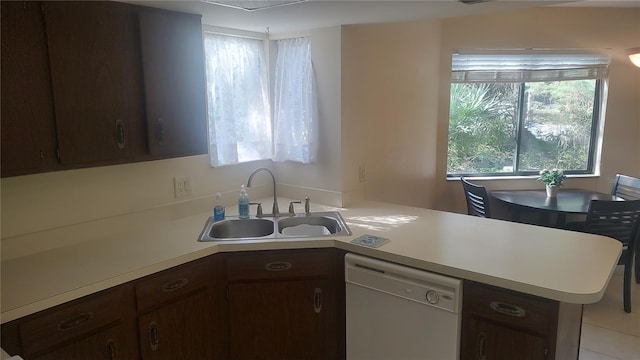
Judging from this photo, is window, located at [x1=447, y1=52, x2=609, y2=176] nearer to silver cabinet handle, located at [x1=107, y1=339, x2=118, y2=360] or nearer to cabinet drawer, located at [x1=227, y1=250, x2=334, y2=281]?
cabinet drawer, located at [x1=227, y1=250, x2=334, y2=281]

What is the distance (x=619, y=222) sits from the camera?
125 inches

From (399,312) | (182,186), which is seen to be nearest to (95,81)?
(182,186)

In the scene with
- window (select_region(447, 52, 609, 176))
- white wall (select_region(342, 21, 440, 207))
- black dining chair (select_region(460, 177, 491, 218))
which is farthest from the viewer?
window (select_region(447, 52, 609, 176))

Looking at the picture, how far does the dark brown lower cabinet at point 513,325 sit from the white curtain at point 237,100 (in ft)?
5.83

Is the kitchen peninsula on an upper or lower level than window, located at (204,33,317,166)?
lower

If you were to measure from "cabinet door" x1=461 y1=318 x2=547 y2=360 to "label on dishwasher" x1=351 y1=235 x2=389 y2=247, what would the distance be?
0.54m

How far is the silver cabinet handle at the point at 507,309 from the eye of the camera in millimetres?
1694

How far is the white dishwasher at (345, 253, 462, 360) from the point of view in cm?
185

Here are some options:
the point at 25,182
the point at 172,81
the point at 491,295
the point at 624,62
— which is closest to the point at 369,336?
the point at 491,295

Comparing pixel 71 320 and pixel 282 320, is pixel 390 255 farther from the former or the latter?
pixel 71 320

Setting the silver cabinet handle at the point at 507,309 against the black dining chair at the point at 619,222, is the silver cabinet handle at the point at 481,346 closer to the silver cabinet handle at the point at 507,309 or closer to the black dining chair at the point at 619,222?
the silver cabinet handle at the point at 507,309

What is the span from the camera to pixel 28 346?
1.54 metres

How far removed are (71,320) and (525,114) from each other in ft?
14.0

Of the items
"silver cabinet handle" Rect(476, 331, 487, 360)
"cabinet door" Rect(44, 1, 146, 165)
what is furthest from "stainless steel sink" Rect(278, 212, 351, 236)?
"silver cabinet handle" Rect(476, 331, 487, 360)
